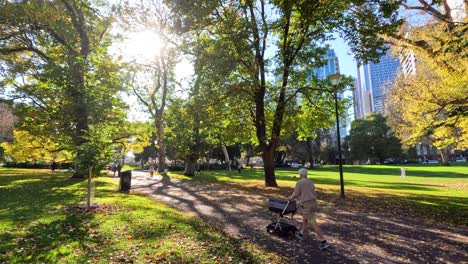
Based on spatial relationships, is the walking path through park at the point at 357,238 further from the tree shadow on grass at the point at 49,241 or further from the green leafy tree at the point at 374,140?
the green leafy tree at the point at 374,140

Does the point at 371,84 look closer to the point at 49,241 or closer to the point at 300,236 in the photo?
the point at 300,236

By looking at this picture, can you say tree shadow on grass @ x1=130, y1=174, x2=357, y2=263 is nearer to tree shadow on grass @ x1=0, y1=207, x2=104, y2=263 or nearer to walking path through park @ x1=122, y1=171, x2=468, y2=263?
walking path through park @ x1=122, y1=171, x2=468, y2=263

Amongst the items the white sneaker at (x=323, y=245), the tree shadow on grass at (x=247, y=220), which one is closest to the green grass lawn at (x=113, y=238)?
the tree shadow on grass at (x=247, y=220)

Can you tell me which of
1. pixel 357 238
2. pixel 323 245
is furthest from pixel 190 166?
pixel 323 245

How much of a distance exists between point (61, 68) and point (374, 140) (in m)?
74.5

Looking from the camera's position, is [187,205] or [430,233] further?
[187,205]

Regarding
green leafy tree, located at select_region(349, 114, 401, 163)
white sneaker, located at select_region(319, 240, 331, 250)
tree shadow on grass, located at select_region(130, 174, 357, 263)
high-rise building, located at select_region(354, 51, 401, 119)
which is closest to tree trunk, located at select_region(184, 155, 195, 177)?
tree shadow on grass, located at select_region(130, 174, 357, 263)

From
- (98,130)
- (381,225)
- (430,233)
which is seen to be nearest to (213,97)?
(98,130)

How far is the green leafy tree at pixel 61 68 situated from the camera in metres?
18.8

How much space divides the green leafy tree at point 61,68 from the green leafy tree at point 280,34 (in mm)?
7890

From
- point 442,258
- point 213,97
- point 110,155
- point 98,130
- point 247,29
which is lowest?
point 442,258

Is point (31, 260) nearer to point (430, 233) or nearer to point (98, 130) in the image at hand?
point (98, 130)

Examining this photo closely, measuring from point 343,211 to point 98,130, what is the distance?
34.2ft

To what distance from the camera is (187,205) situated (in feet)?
40.6
